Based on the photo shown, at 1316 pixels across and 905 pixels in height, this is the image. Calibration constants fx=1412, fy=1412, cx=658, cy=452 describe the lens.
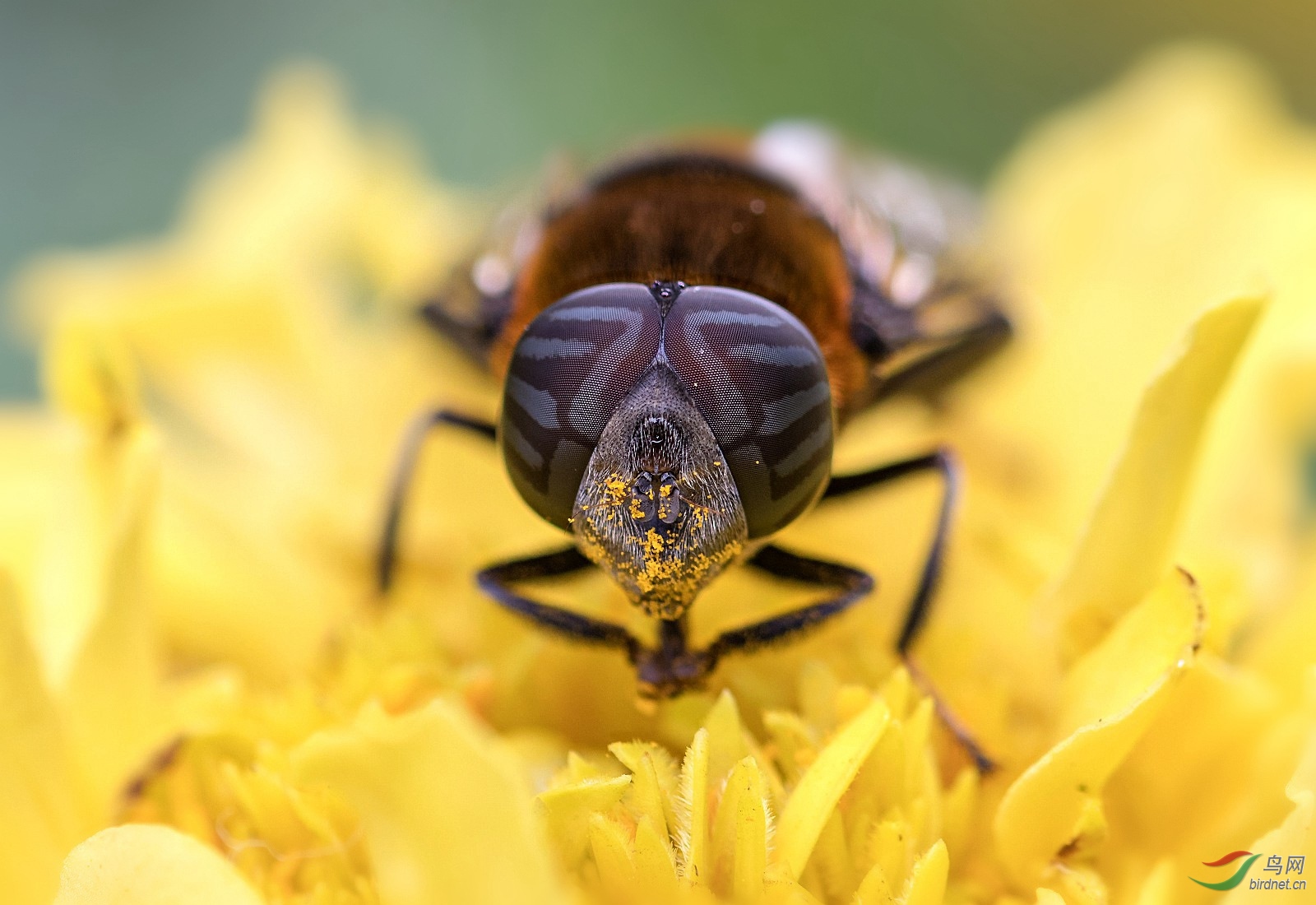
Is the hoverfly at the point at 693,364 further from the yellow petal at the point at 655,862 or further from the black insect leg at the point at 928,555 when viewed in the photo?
the yellow petal at the point at 655,862

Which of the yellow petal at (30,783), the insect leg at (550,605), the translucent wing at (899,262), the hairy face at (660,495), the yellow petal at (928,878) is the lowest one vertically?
the yellow petal at (30,783)

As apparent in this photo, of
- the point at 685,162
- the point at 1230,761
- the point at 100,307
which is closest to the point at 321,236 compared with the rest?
the point at 100,307

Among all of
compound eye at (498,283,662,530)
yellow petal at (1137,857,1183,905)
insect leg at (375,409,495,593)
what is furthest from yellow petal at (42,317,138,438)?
yellow petal at (1137,857,1183,905)

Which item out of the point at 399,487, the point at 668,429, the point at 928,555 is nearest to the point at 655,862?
the point at 668,429

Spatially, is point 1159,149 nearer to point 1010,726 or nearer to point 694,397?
point 1010,726

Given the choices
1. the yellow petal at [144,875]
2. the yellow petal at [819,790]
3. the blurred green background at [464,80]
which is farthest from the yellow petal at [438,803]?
the blurred green background at [464,80]
